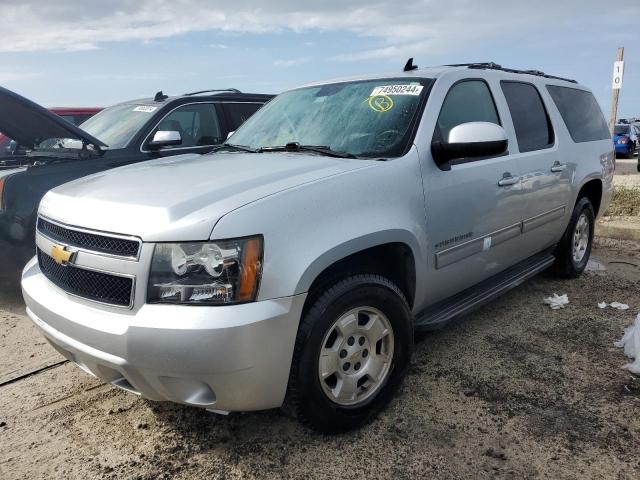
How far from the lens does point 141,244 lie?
213 centimetres

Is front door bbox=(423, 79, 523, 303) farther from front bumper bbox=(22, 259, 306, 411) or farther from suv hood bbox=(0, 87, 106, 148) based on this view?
suv hood bbox=(0, 87, 106, 148)

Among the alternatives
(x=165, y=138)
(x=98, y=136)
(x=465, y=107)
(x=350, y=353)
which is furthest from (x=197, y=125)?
Answer: (x=350, y=353)

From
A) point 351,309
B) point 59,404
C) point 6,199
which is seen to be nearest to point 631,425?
point 351,309

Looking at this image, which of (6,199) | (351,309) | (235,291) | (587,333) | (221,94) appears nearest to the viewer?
(235,291)

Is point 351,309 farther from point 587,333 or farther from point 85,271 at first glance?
point 587,333

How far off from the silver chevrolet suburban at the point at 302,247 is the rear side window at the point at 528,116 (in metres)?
0.04

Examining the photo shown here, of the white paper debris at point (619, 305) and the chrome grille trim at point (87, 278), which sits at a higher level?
the chrome grille trim at point (87, 278)

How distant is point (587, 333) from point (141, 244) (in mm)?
3231

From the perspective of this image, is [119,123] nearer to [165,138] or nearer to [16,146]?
[165,138]

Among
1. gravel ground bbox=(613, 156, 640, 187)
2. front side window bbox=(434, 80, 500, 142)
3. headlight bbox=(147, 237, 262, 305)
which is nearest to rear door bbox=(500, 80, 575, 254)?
front side window bbox=(434, 80, 500, 142)

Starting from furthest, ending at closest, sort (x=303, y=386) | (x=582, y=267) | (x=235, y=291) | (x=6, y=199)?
1. (x=582, y=267)
2. (x=6, y=199)
3. (x=303, y=386)
4. (x=235, y=291)

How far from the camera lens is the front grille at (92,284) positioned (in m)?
2.20

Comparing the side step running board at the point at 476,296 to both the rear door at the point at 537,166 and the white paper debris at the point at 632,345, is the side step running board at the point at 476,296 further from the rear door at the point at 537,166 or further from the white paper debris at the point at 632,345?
the white paper debris at the point at 632,345

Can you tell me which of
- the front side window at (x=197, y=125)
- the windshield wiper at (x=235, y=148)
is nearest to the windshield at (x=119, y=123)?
the front side window at (x=197, y=125)
